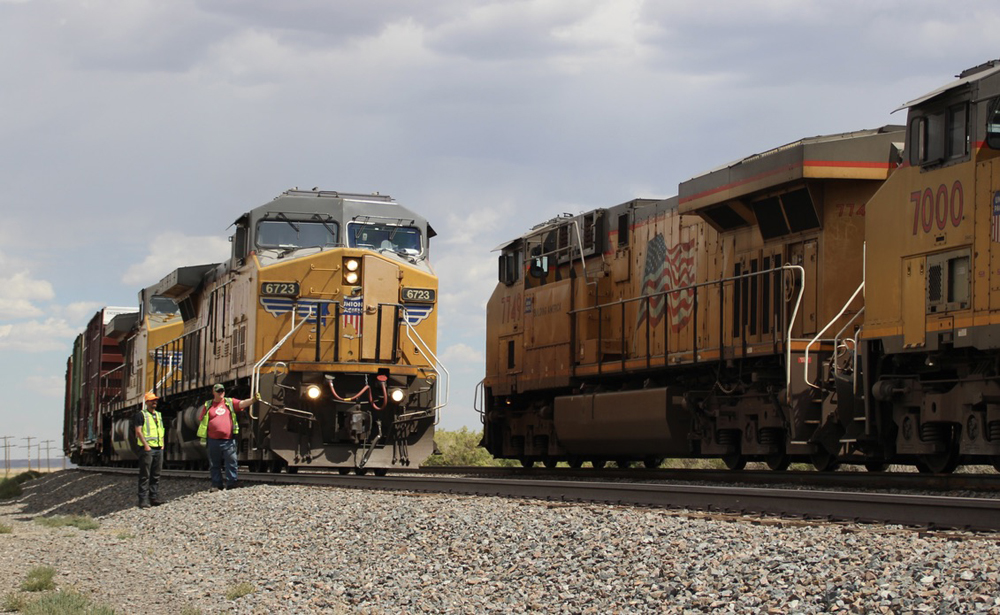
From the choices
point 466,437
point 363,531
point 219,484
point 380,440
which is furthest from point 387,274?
point 466,437

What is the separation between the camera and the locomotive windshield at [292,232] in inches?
637

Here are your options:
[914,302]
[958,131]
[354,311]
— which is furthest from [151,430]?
[958,131]

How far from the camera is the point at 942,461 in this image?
35.8 feet

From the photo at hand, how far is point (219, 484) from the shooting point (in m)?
14.6

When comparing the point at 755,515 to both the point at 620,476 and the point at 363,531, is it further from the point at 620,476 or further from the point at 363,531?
the point at 620,476

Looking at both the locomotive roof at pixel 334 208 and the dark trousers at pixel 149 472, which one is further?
the locomotive roof at pixel 334 208

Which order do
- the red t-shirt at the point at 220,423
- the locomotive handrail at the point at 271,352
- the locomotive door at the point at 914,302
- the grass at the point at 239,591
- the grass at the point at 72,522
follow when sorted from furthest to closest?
the locomotive handrail at the point at 271,352, the red t-shirt at the point at 220,423, the grass at the point at 72,522, the locomotive door at the point at 914,302, the grass at the point at 239,591

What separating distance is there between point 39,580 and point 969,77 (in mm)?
8363

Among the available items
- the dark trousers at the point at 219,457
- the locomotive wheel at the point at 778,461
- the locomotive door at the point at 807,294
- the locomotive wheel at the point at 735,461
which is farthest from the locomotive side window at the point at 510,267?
the locomotive door at the point at 807,294

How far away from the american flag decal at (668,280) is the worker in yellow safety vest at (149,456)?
656 centimetres

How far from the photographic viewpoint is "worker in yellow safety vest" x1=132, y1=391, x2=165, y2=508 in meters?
14.5

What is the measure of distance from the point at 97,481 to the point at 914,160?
16.5 meters

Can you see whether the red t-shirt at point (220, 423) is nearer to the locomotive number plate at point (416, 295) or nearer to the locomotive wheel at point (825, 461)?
the locomotive number plate at point (416, 295)

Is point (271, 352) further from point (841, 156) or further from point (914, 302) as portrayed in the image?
point (914, 302)
